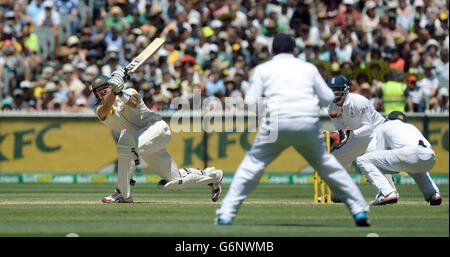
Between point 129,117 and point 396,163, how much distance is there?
3478 mm

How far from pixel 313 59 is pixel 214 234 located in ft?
40.9

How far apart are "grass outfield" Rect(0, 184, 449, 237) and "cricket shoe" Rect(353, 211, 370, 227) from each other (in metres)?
0.07

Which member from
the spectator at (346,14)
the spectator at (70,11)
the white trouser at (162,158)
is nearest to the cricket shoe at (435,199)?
the white trouser at (162,158)

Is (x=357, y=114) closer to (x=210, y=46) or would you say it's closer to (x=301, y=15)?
(x=210, y=46)

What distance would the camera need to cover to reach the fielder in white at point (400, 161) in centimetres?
1187

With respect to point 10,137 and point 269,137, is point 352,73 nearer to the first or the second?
point 10,137

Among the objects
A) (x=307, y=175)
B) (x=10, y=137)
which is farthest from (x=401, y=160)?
(x=10, y=137)

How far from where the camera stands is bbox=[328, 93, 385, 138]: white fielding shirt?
1291 centimetres

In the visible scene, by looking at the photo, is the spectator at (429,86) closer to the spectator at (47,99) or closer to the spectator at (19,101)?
the spectator at (47,99)

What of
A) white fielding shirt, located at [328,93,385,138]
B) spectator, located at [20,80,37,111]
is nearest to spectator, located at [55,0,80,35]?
spectator, located at [20,80,37,111]

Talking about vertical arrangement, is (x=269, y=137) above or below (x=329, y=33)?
below

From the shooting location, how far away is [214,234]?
338 inches

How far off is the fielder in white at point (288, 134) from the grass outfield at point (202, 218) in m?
0.32

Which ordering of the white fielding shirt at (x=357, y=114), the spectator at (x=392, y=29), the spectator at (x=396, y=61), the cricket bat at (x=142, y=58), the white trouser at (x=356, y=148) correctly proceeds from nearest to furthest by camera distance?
the cricket bat at (x=142, y=58) → the white fielding shirt at (x=357, y=114) → the white trouser at (x=356, y=148) → the spectator at (x=396, y=61) → the spectator at (x=392, y=29)
